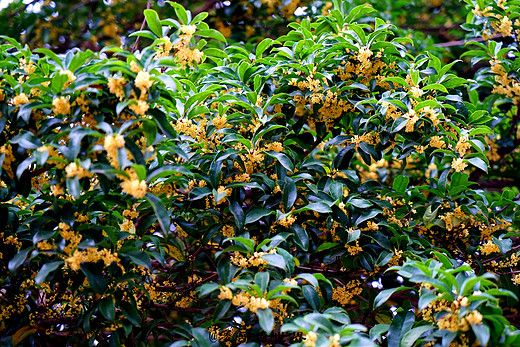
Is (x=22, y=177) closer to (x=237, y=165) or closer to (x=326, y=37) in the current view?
Result: (x=237, y=165)

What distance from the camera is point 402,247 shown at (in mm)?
1808

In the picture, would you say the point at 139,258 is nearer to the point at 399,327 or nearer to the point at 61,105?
the point at 61,105

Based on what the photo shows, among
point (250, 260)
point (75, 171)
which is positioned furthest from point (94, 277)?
point (250, 260)

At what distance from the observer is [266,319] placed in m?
1.33

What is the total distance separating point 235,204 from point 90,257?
1.57ft

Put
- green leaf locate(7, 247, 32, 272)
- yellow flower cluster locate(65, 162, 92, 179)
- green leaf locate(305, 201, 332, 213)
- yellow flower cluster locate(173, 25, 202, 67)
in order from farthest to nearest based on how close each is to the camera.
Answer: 1. yellow flower cluster locate(173, 25, 202, 67)
2. green leaf locate(305, 201, 332, 213)
3. green leaf locate(7, 247, 32, 272)
4. yellow flower cluster locate(65, 162, 92, 179)

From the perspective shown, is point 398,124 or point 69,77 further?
point 398,124

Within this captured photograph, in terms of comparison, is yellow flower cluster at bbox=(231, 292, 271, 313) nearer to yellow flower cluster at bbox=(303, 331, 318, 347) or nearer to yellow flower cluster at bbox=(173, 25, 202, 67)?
yellow flower cluster at bbox=(303, 331, 318, 347)

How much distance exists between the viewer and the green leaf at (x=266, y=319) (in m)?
1.30

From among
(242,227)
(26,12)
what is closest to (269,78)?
(242,227)

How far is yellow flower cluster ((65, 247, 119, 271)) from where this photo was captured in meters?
1.40

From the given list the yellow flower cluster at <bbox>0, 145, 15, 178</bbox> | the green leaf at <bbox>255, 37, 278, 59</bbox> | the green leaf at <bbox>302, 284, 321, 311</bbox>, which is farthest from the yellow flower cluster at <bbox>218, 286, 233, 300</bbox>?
the green leaf at <bbox>255, 37, 278, 59</bbox>

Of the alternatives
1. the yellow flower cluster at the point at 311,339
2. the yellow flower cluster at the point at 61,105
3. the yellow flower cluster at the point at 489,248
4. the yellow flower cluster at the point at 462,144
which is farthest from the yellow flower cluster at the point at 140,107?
the yellow flower cluster at the point at 489,248

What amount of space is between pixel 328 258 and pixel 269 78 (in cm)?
73
